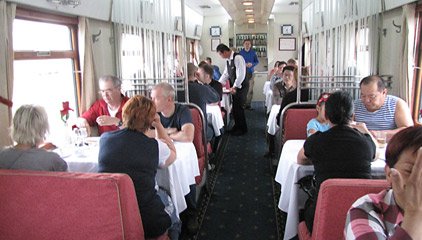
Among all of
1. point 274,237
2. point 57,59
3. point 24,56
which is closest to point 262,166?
point 274,237

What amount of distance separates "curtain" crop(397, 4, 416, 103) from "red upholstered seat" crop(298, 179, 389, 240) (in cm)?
234

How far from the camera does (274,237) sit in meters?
3.07

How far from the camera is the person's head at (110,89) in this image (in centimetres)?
346

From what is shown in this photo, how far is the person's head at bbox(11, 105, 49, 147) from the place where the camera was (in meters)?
2.13

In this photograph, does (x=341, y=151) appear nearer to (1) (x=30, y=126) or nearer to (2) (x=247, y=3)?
(1) (x=30, y=126)

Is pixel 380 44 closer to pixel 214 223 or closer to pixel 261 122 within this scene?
pixel 214 223

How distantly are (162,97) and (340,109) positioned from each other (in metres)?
1.58

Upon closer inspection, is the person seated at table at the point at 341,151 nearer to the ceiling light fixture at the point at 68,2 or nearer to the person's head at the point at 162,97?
the person's head at the point at 162,97

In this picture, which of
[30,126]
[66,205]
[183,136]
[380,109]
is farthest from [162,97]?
[380,109]

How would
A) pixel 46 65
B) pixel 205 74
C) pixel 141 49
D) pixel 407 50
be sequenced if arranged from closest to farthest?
pixel 46 65, pixel 407 50, pixel 141 49, pixel 205 74

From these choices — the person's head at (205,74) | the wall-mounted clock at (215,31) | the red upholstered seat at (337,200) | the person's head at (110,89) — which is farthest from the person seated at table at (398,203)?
the wall-mounted clock at (215,31)

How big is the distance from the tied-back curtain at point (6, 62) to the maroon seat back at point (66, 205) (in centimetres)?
89

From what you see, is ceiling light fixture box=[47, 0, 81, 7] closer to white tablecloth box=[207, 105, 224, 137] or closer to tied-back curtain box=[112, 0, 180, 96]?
tied-back curtain box=[112, 0, 180, 96]

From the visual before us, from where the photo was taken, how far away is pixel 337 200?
1.69 meters
